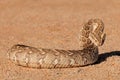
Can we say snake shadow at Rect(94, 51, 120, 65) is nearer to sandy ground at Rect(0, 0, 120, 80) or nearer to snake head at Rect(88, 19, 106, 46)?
sandy ground at Rect(0, 0, 120, 80)

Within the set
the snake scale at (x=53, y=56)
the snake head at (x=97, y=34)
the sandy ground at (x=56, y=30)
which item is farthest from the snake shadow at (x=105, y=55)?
the snake head at (x=97, y=34)

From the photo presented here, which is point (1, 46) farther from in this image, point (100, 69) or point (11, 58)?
point (100, 69)

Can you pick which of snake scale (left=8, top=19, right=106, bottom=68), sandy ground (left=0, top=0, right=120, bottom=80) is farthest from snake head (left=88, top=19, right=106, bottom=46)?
sandy ground (left=0, top=0, right=120, bottom=80)

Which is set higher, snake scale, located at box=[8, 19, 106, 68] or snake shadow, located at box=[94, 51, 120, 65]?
snake scale, located at box=[8, 19, 106, 68]

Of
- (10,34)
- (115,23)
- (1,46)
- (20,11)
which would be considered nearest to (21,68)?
(1,46)

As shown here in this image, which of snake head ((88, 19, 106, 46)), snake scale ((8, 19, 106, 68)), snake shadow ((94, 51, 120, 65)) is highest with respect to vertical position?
snake head ((88, 19, 106, 46))

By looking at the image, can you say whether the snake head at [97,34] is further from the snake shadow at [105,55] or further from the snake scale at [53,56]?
the snake shadow at [105,55]
